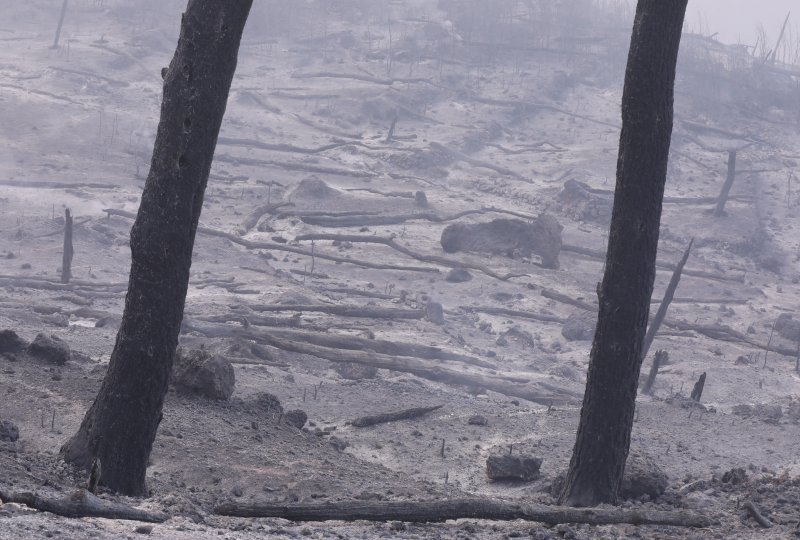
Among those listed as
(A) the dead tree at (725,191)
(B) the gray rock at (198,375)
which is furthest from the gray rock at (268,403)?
(A) the dead tree at (725,191)

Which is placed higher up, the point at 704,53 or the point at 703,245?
the point at 704,53

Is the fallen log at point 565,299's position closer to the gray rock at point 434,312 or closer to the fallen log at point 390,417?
the gray rock at point 434,312

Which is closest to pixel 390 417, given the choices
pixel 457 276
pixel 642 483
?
pixel 642 483

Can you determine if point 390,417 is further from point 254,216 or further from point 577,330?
point 254,216

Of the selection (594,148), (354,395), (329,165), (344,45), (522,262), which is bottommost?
(354,395)

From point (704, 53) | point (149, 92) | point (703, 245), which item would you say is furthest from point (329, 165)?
point (704, 53)

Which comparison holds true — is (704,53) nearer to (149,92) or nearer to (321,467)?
(149,92)

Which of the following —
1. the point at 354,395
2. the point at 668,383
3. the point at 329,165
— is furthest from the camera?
the point at 329,165
